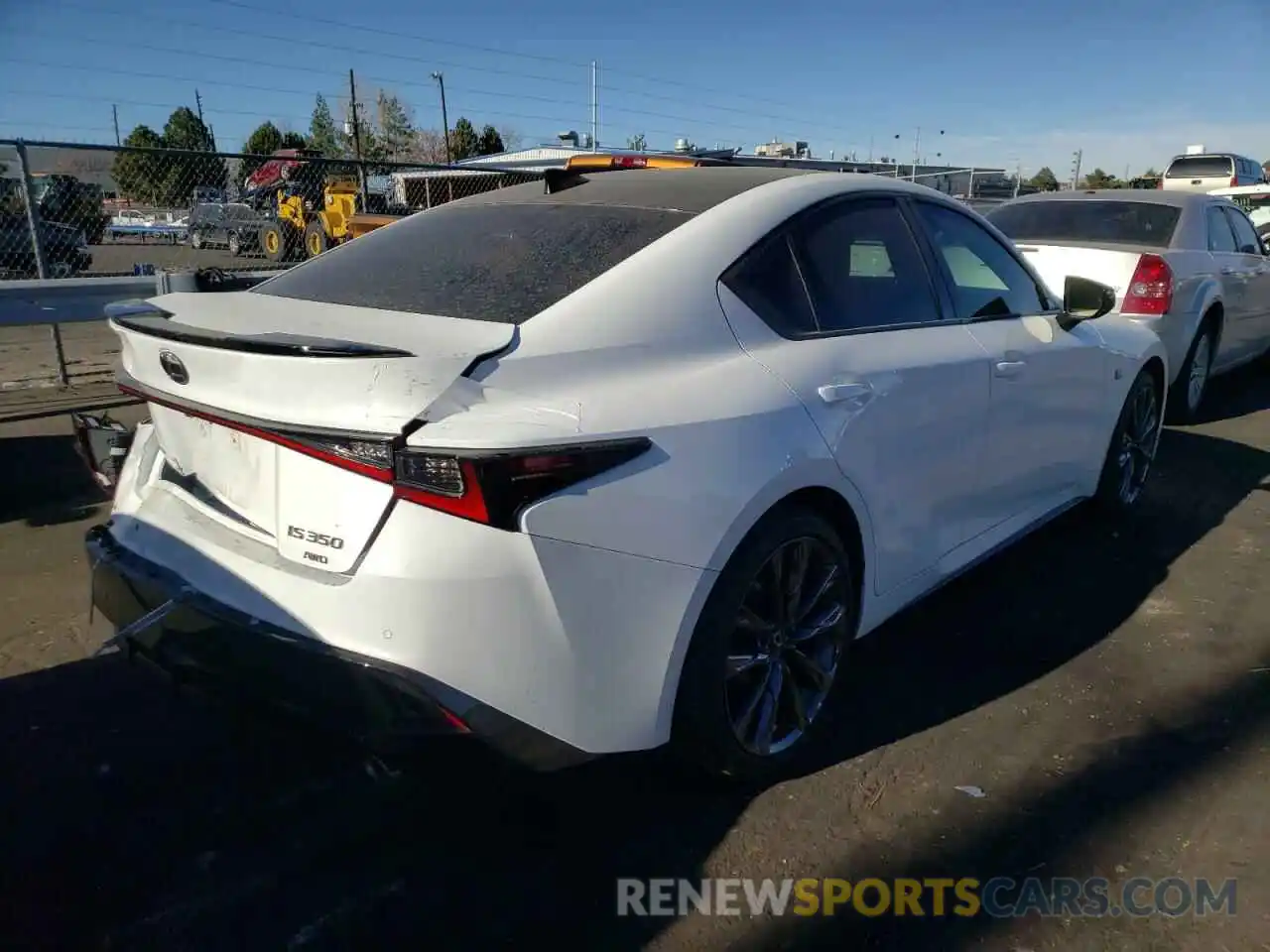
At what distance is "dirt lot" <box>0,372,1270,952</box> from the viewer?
2109mm

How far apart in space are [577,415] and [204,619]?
0.95 metres

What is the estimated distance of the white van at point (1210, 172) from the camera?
20.0 metres

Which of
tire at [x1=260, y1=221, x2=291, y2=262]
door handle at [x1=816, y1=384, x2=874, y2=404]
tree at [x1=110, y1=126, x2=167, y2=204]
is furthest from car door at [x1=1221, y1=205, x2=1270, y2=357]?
tire at [x1=260, y1=221, x2=291, y2=262]

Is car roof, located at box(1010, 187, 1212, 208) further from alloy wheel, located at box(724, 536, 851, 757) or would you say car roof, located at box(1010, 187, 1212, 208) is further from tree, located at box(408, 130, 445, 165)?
tree, located at box(408, 130, 445, 165)

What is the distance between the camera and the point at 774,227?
2652mm

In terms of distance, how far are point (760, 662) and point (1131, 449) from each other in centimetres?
316

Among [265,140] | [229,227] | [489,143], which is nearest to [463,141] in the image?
[489,143]

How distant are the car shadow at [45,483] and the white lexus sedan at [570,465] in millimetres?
2613

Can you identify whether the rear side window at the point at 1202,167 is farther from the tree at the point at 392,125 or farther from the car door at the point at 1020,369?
the tree at the point at 392,125

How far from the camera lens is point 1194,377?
6977 millimetres

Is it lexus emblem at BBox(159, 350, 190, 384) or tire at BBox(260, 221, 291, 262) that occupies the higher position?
lexus emblem at BBox(159, 350, 190, 384)

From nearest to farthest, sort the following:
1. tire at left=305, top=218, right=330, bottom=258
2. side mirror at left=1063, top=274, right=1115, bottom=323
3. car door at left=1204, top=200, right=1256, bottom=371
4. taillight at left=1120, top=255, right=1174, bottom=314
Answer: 1. side mirror at left=1063, top=274, right=1115, bottom=323
2. taillight at left=1120, top=255, right=1174, bottom=314
3. car door at left=1204, top=200, right=1256, bottom=371
4. tire at left=305, top=218, right=330, bottom=258

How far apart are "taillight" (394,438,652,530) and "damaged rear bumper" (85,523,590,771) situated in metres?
0.35

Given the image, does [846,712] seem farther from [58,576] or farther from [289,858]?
[58,576]
